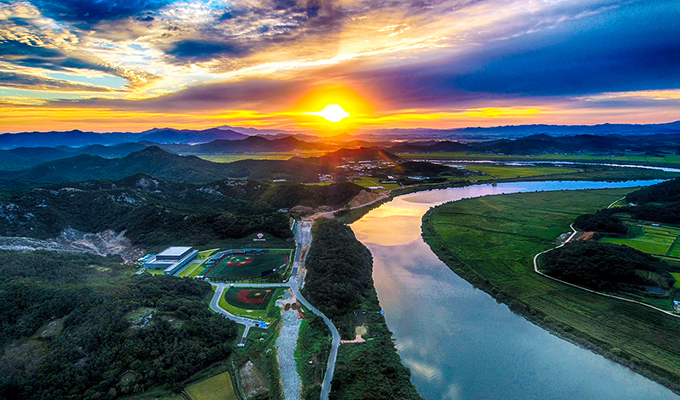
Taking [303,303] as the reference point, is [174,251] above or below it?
above

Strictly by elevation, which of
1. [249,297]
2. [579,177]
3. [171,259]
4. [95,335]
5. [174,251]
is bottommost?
[249,297]

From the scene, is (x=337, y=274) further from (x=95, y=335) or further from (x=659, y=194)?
(x=659, y=194)

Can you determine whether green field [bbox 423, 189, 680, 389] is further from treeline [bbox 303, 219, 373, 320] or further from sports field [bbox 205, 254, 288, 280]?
sports field [bbox 205, 254, 288, 280]

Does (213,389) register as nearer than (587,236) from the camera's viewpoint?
Yes

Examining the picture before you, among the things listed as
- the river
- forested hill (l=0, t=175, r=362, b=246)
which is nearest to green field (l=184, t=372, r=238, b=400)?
the river

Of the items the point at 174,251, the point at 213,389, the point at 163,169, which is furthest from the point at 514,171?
the point at 163,169

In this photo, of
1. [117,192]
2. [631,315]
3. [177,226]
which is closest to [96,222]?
[117,192]

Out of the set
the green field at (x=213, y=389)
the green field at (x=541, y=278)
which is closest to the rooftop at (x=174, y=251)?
the green field at (x=213, y=389)
